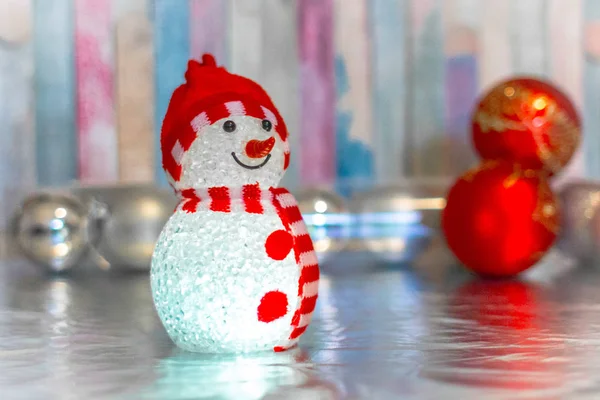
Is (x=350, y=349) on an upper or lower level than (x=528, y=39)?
lower

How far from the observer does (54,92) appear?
85.1 inches

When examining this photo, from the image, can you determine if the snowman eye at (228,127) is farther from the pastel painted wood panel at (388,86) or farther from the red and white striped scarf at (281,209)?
the pastel painted wood panel at (388,86)

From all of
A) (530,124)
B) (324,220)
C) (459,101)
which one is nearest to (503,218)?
(530,124)

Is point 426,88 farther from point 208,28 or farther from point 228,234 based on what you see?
point 228,234

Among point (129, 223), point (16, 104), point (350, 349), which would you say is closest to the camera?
point (350, 349)

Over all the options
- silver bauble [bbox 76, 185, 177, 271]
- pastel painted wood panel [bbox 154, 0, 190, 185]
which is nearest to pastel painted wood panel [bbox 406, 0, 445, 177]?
pastel painted wood panel [bbox 154, 0, 190, 185]

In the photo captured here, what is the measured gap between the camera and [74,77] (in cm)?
217

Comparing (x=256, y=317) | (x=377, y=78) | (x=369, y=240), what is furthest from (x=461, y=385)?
(x=377, y=78)

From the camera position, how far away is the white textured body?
2.98ft

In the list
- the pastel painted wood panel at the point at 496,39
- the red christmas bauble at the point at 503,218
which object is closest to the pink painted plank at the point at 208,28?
the pastel painted wood panel at the point at 496,39

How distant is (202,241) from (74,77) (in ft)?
4.55

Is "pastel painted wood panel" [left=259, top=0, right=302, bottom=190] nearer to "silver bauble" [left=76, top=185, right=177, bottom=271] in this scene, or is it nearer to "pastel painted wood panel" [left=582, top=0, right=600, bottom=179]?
"silver bauble" [left=76, top=185, right=177, bottom=271]

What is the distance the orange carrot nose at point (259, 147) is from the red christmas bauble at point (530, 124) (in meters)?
0.95

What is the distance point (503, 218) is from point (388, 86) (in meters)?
0.73
